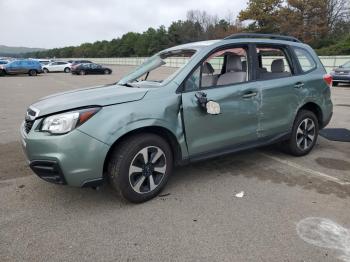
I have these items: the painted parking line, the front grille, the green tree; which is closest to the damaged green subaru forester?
the front grille

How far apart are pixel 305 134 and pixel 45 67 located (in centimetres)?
3915

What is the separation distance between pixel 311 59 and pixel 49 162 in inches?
167

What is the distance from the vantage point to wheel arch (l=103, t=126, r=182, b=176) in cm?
354

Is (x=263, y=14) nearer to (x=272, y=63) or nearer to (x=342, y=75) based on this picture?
(x=342, y=75)

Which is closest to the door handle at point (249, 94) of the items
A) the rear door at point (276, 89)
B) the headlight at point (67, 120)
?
the rear door at point (276, 89)

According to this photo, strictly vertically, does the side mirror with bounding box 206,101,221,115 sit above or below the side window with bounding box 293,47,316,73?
below

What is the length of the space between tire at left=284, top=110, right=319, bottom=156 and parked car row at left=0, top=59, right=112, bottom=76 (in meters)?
31.6

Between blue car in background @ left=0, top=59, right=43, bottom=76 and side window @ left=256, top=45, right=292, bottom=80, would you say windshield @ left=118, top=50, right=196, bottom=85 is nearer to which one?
side window @ left=256, top=45, right=292, bottom=80

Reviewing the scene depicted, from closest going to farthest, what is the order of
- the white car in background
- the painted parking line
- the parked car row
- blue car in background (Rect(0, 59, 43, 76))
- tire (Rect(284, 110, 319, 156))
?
the painted parking line, tire (Rect(284, 110, 319, 156)), blue car in background (Rect(0, 59, 43, 76)), the parked car row, the white car in background

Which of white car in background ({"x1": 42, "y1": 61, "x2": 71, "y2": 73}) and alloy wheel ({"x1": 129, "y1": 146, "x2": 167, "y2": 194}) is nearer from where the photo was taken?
alloy wheel ({"x1": 129, "y1": 146, "x2": 167, "y2": 194})

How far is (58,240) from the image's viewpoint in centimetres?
303

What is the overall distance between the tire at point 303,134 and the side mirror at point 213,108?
5.38 feet

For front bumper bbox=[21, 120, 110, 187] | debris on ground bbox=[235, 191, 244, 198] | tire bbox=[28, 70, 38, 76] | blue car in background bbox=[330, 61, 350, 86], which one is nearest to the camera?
front bumper bbox=[21, 120, 110, 187]

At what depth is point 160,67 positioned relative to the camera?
4656 mm
